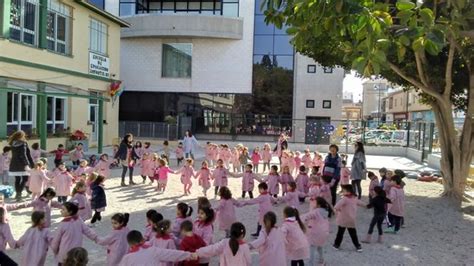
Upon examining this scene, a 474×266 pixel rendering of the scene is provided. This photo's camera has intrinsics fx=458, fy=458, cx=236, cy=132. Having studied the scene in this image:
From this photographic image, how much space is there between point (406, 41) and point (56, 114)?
20.3 meters

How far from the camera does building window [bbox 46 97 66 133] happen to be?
70.5ft

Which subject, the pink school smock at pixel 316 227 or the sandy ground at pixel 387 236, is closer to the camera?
the pink school smock at pixel 316 227

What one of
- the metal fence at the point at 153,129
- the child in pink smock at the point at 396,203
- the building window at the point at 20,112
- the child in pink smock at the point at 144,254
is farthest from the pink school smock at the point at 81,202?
the metal fence at the point at 153,129

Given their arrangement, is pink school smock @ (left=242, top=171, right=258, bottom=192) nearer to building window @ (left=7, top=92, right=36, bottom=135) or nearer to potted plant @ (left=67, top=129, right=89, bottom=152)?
building window @ (left=7, top=92, right=36, bottom=135)

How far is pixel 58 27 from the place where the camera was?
69.9ft

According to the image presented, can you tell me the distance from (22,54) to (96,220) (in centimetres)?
1160

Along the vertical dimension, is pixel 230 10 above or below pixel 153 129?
above

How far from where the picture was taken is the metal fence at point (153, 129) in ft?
102

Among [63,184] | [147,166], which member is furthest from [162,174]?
[63,184]

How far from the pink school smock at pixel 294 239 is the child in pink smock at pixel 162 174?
704cm

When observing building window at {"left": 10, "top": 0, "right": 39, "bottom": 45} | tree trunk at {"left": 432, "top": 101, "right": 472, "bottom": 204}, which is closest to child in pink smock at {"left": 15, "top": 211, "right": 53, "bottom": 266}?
tree trunk at {"left": 432, "top": 101, "right": 472, "bottom": 204}

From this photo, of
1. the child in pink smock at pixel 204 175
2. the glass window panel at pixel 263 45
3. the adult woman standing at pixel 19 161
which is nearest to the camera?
the adult woman standing at pixel 19 161

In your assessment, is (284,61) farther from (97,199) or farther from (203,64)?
(97,199)

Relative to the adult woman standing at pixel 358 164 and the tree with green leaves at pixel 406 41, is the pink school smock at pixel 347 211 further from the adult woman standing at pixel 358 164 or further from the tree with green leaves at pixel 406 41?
the adult woman standing at pixel 358 164
